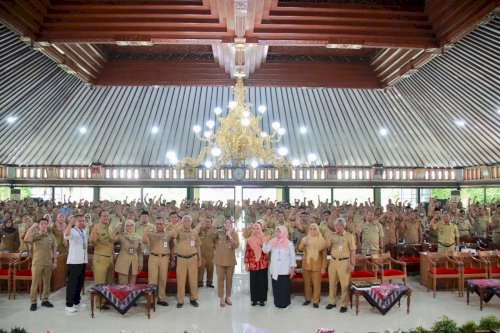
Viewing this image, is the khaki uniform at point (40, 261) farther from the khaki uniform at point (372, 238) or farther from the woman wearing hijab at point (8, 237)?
the khaki uniform at point (372, 238)

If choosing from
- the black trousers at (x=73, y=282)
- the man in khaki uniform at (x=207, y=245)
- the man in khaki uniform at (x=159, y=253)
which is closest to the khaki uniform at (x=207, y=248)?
the man in khaki uniform at (x=207, y=245)

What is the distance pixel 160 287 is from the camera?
6.51 m

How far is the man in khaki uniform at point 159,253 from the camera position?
6424mm

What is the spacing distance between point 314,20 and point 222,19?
1.94 m

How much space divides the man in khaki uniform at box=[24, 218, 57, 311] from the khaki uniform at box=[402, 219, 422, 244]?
23.6 feet

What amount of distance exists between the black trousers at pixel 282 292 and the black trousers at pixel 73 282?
2.81m

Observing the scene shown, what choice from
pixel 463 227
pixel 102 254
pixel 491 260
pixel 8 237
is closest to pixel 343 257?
pixel 491 260

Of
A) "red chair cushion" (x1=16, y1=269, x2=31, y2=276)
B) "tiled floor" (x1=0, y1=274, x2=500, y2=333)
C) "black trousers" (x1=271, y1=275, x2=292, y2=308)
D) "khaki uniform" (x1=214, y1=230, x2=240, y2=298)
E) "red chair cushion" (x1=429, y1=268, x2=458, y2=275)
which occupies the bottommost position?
"tiled floor" (x1=0, y1=274, x2=500, y2=333)

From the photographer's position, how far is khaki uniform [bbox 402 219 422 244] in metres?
9.70

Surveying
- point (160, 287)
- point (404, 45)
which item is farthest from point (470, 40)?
point (160, 287)

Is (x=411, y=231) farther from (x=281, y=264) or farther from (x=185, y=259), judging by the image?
(x=185, y=259)

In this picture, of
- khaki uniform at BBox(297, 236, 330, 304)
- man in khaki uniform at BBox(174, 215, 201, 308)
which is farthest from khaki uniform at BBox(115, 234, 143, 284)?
khaki uniform at BBox(297, 236, 330, 304)

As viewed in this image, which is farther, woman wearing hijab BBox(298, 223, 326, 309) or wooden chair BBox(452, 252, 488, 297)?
wooden chair BBox(452, 252, 488, 297)

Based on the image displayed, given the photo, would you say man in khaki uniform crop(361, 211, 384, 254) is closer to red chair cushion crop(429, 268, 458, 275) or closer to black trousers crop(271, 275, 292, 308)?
red chair cushion crop(429, 268, 458, 275)
